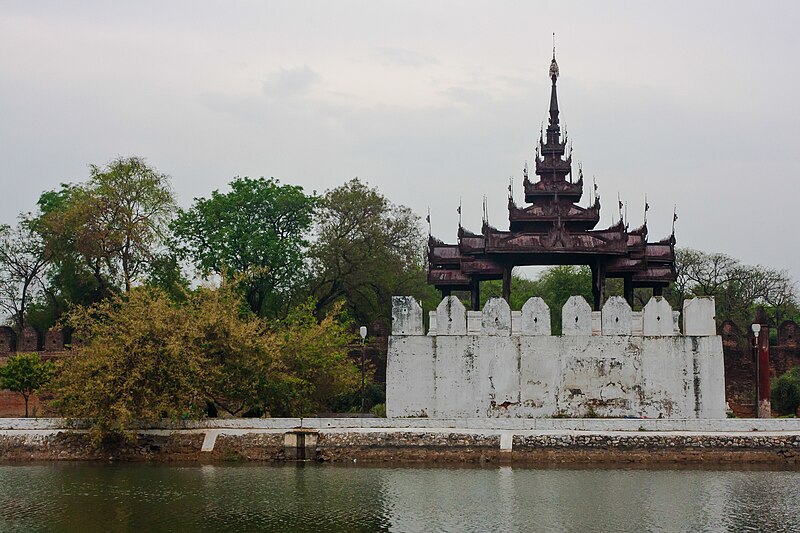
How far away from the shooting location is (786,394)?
31.6 m

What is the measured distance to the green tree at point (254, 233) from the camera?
36.9 meters

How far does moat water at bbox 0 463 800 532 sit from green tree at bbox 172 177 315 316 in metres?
15.3

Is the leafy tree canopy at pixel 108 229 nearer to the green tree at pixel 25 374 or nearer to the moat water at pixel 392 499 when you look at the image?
the green tree at pixel 25 374

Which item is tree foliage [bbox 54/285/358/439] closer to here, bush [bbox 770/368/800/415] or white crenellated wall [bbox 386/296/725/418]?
white crenellated wall [bbox 386/296/725/418]

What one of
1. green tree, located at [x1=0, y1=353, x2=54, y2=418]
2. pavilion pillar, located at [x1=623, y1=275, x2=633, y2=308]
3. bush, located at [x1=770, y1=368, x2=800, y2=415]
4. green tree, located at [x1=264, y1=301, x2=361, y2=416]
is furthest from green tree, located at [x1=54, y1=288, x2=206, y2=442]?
bush, located at [x1=770, y1=368, x2=800, y2=415]

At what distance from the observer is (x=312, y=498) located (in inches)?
731

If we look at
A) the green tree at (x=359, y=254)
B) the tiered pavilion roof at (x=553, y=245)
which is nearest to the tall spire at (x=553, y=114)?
the tiered pavilion roof at (x=553, y=245)

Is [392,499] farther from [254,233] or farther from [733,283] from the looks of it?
[733,283]

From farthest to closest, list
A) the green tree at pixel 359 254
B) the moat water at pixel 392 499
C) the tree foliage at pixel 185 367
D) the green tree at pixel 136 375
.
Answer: the green tree at pixel 359 254 < the tree foliage at pixel 185 367 < the green tree at pixel 136 375 < the moat water at pixel 392 499

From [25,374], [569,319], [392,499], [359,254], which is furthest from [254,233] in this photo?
[392,499]

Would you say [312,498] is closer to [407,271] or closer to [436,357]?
[436,357]

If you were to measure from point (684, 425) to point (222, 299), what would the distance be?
11892 mm

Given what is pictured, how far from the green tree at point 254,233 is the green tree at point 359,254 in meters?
0.99

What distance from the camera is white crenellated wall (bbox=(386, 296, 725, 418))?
25047 millimetres
